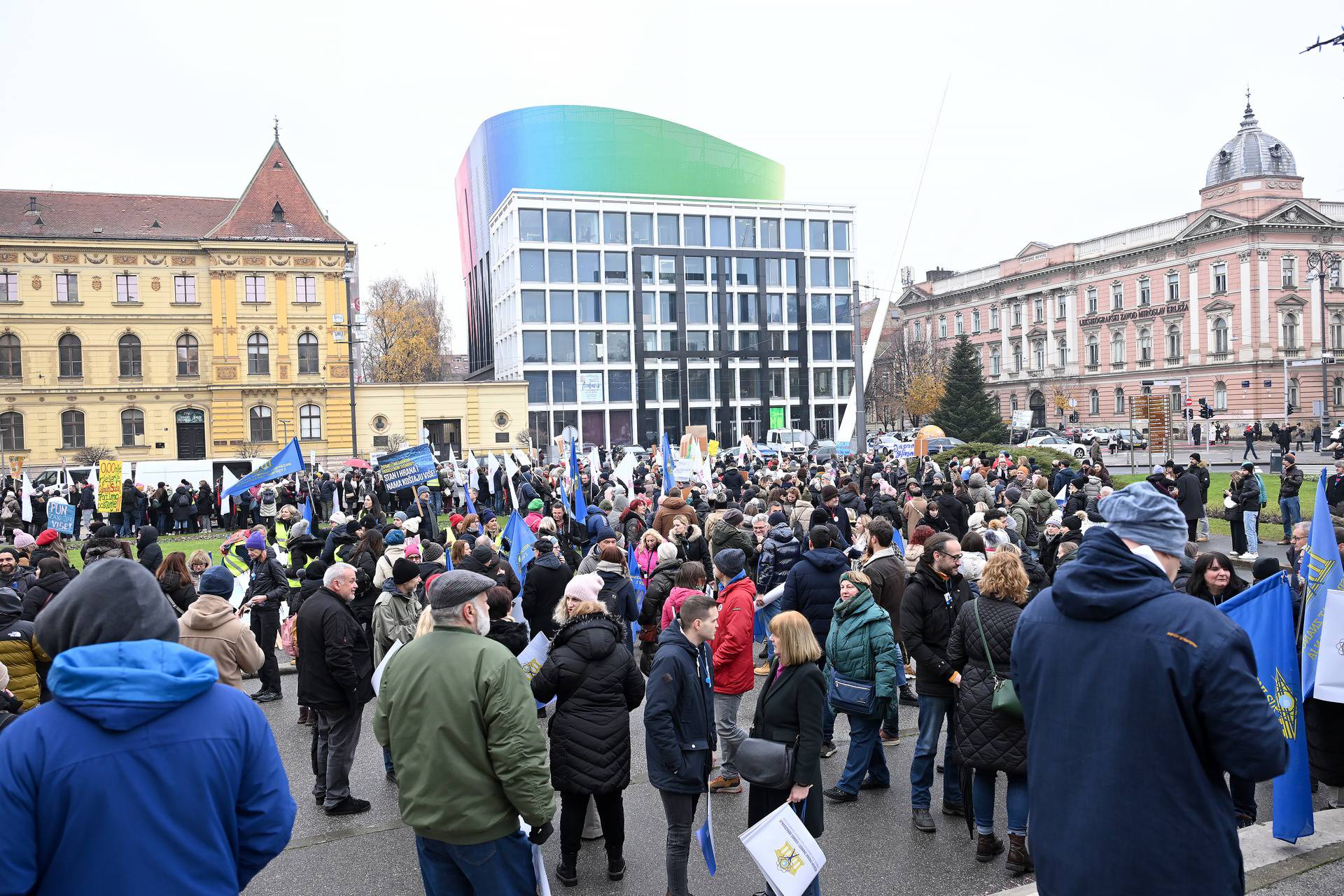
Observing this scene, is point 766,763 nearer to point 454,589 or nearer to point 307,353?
point 454,589

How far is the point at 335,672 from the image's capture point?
6453 millimetres

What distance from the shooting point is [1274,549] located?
17.4 meters

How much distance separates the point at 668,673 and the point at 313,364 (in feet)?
180

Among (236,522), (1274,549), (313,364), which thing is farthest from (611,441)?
(1274,549)

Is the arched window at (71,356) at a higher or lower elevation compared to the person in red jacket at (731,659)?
higher

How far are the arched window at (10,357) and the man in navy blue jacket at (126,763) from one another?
201 feet

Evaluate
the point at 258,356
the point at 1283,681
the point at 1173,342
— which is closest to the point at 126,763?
the point at 1283,681

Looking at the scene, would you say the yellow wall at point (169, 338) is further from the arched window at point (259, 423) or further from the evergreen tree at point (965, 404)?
the evergreen tree at point (965, 404)

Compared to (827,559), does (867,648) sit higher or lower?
lower

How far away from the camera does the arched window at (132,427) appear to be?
53781 millimetres

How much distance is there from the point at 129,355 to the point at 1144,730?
6105 cm

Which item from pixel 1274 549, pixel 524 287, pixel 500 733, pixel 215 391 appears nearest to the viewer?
pixel 500 733

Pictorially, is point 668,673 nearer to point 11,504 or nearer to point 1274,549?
point 1274,549

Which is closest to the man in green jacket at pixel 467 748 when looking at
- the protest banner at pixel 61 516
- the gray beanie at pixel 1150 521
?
the gray beanie at pixel 1150 521
